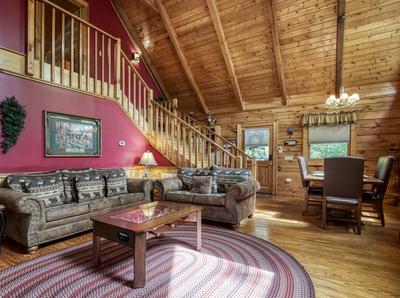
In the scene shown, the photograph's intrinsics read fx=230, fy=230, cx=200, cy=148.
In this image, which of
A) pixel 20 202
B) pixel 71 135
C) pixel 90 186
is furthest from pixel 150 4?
pixel 20 202

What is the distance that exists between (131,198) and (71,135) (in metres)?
1.50

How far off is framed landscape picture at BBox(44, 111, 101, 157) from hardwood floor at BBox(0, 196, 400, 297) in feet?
4.82

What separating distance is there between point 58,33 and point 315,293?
796 centimetres

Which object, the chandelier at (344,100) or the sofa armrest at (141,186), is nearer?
the sofa armrest at (141,186)

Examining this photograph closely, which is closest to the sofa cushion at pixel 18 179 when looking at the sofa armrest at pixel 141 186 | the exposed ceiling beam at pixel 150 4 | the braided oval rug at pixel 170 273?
the braided oval rug at pixel 170 273

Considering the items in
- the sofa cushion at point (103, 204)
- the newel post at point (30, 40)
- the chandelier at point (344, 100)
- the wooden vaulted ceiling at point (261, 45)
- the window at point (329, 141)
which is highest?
the wooden vaulted ceiling at point (261, 45)

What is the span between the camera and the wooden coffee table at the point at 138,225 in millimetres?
1958

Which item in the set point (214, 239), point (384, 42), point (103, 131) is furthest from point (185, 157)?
point (384, 42)

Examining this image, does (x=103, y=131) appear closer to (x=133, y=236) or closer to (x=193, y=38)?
(x=133, y=236)

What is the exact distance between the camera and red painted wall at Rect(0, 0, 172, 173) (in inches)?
131

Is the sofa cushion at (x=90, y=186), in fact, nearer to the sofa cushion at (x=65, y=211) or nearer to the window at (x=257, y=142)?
the sofa cushion at (x=65, y=211)

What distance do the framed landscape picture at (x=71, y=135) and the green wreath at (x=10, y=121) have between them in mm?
397

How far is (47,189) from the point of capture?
315 cm

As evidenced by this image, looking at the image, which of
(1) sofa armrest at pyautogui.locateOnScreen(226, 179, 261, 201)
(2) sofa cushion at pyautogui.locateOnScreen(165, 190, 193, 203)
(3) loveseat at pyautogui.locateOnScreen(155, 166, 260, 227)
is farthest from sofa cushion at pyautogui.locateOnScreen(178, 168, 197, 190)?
(1) sofa armrest at pyautogui.locateOnScreen(226, 179, 261, 201)
